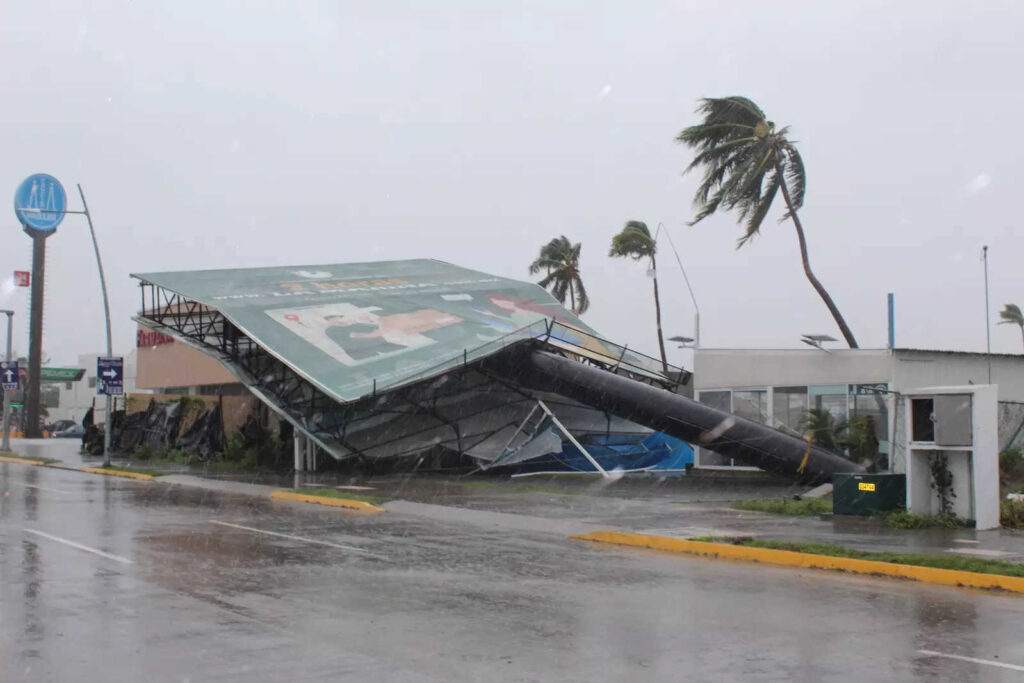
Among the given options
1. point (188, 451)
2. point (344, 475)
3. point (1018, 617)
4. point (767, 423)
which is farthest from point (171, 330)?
point (1018, 617)

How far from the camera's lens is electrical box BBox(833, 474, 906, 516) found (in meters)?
18.0

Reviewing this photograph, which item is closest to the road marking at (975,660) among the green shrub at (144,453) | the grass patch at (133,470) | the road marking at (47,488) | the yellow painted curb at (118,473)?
the road marking at (47,488)

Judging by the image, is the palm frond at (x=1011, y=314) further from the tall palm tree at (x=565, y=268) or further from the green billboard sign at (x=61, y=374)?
the green billboard sign at (x=61, y=374)

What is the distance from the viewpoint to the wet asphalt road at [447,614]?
7316mm

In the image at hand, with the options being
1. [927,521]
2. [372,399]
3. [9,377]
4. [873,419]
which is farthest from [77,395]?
[927,521]

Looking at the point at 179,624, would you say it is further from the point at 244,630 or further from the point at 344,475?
the point at 344,475

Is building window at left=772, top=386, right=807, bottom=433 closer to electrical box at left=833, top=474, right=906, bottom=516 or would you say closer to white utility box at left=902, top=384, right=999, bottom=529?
electrical box at left=833, top=474, right=906, bottom=516

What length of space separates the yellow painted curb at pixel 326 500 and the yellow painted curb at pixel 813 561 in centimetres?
569

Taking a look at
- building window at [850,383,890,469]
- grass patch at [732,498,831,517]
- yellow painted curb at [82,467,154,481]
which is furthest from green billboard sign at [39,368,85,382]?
grass patch at [732,498,831,517]

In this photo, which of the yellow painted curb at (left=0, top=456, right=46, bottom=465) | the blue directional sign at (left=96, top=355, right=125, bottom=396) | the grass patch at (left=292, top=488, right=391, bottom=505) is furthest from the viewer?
the yellow painted curb at (left=0, top=456, right=46, bottom=465)

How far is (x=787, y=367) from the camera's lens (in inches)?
1016

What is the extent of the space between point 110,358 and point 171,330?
217cm

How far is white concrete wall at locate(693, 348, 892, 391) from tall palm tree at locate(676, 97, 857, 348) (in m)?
8.82

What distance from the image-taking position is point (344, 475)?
96.8 feet
